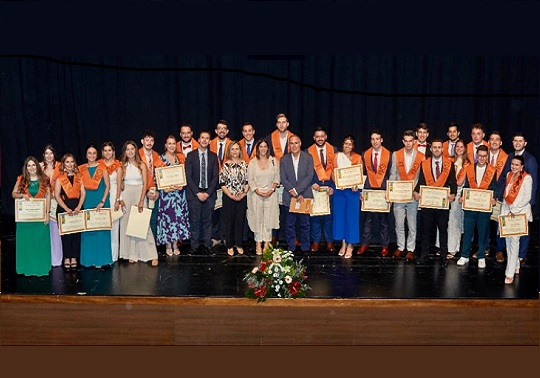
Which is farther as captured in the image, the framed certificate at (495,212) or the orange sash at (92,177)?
the framed certificate at (495,212)

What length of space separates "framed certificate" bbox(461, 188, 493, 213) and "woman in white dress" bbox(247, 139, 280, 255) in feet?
6.80

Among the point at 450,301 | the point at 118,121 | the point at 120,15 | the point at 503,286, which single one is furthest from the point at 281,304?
the point at 118,121

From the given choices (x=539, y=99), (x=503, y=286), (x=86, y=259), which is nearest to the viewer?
(x=503, y=286)

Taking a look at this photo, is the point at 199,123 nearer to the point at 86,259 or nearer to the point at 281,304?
the point at 86,259

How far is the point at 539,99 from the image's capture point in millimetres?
9781

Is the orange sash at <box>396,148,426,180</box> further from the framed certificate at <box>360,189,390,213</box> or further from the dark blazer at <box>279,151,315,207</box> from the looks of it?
the dark blazer at <box>279,151,315,207</box>

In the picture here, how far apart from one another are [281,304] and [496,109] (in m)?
4.22

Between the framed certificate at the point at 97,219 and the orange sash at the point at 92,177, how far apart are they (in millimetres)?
261

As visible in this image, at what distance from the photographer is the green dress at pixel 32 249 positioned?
8383 millimetres

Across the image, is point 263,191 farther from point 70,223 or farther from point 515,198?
point 515,198

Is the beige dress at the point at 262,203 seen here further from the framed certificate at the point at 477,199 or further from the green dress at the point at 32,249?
the green dress at the point at 32,249

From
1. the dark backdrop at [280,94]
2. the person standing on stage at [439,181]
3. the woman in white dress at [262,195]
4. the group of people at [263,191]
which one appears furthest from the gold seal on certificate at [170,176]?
the person standing on stage at [439,181]

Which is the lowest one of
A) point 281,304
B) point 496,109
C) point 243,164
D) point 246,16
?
point 281,304

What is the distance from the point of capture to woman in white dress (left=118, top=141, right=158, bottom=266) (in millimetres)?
8656
